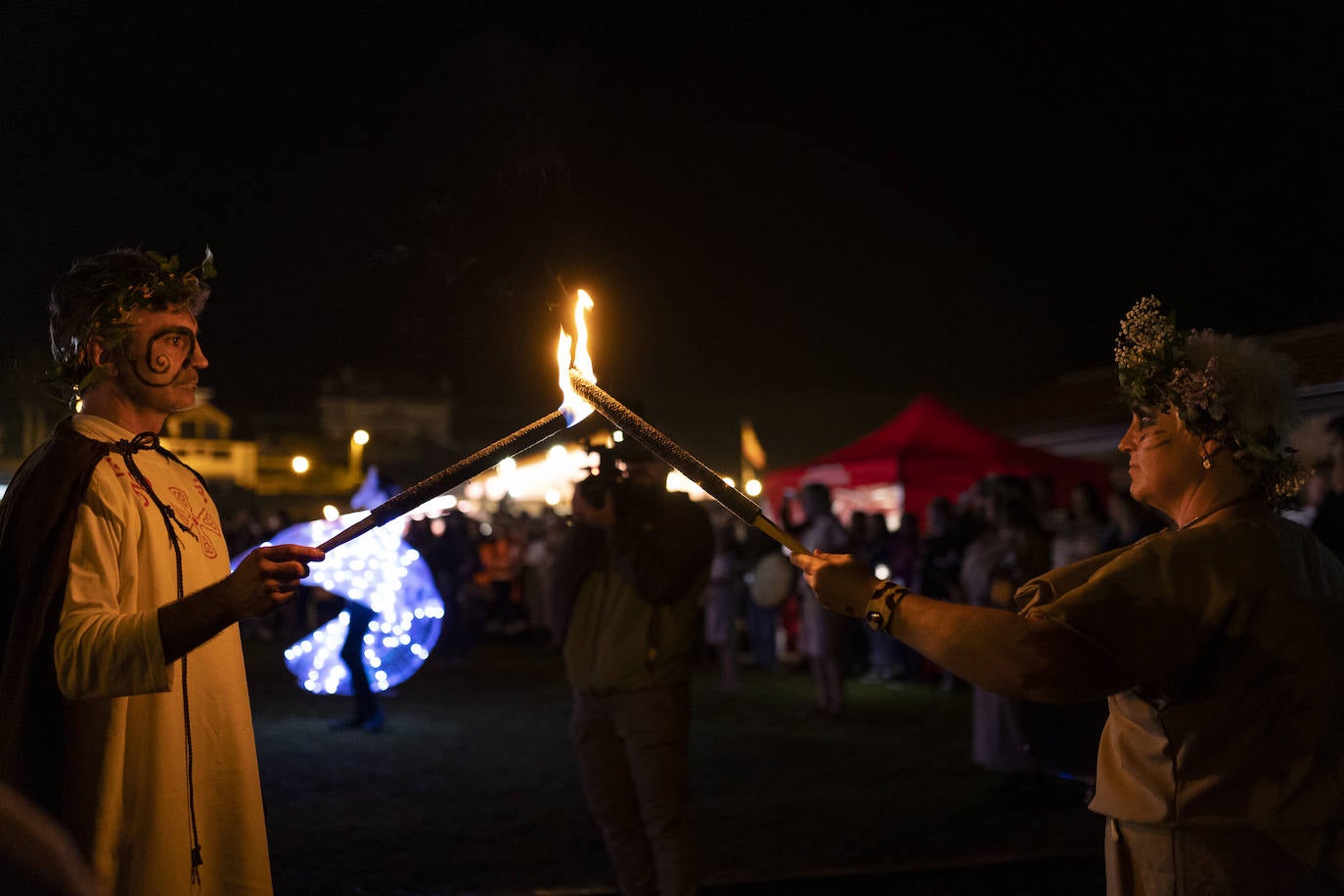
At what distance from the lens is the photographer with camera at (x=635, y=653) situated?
459 centimetres

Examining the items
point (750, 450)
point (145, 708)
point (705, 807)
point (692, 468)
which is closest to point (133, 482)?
point (145, 708)

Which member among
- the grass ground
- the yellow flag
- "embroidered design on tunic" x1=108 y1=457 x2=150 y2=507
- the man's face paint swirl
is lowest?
the grass ground

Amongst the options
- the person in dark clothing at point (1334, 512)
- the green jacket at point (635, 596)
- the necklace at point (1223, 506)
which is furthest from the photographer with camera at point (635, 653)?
the person in dark clothing at point (1334, 512)

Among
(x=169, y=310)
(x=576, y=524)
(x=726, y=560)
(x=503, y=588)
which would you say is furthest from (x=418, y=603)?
(x=503, y=588)

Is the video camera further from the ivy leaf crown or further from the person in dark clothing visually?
the person in dark clothing

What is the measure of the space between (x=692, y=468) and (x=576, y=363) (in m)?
0.84

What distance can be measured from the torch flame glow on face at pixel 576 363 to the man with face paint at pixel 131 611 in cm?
94

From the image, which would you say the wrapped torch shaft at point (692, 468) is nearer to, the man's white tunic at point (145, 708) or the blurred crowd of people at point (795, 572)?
the man's white tunic at point (145, 708)

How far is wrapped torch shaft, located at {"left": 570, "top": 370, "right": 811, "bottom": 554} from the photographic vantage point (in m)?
2.75

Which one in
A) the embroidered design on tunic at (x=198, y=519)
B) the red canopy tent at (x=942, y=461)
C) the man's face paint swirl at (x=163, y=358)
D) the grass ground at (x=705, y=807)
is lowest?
the grass ground at (x=705, y=807)

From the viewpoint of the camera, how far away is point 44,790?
240cm

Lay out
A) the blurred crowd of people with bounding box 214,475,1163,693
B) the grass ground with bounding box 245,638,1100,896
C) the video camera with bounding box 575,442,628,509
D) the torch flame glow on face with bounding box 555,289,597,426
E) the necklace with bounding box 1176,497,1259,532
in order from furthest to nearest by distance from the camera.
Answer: the blurred crowd of people with bounding box 214,475,1163,693
the grass ground with bounding box 245,638,1100,896
the video camera with bounding box 575,442,628,509
the torch flame glow on face with bounding box 555,289,597,426
the necklace with bounding box 1176,497,1259,532

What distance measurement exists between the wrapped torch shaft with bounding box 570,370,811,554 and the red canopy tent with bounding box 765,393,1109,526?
Answer: 12619 millimetres

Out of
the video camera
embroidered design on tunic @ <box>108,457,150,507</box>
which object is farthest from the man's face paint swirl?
the video camera
